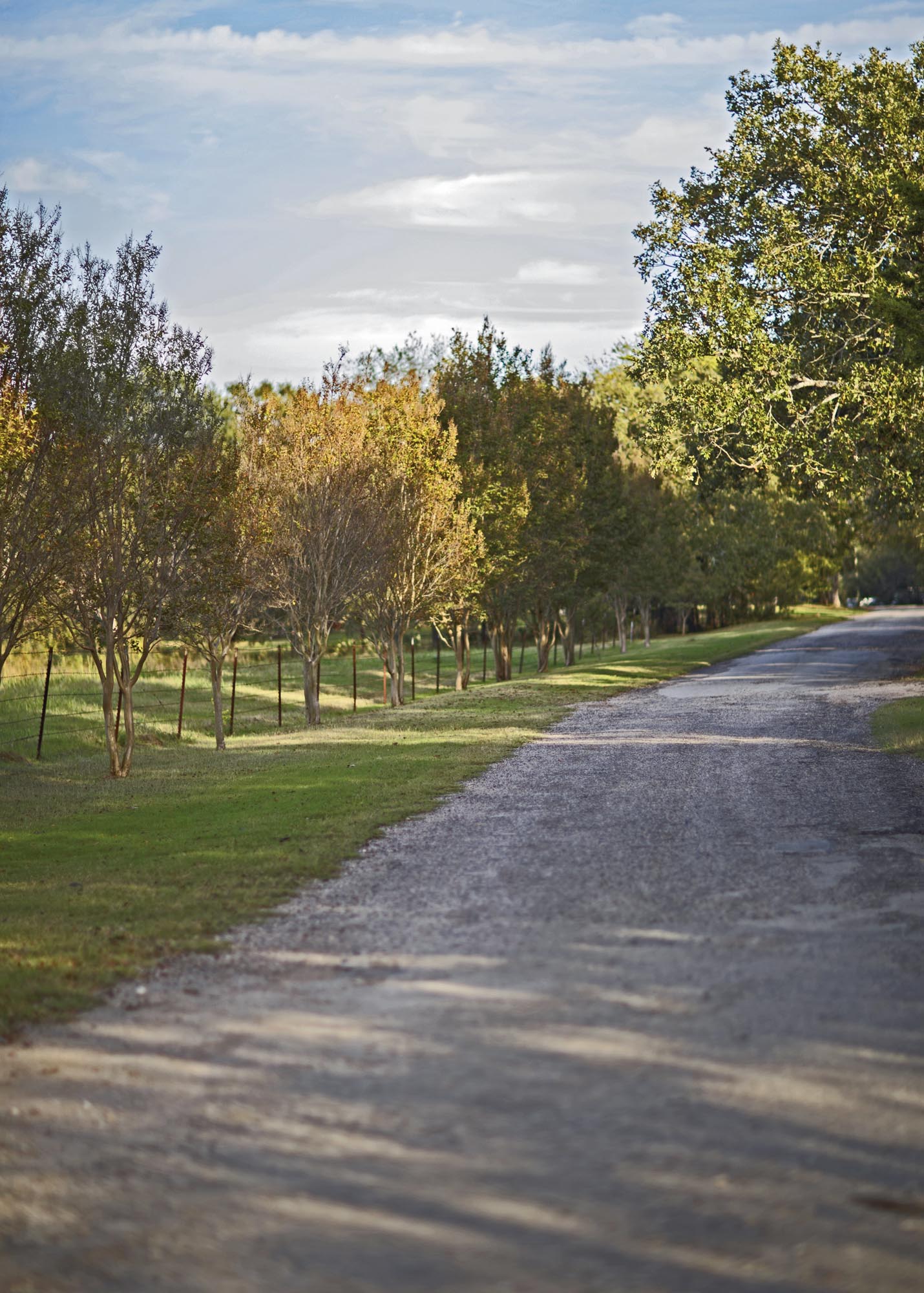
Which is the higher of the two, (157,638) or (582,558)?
(582,558)

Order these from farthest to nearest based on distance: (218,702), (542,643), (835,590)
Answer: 1. (835,590)
2. (542,643)
3. (218,702)

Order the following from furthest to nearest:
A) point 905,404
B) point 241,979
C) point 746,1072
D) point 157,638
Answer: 1. point 905,404
2. point 157,638
3. point 241,979
4. point 746,1072

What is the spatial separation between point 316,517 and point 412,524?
16.2 feet

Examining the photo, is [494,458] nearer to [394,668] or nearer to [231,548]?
[394,668]

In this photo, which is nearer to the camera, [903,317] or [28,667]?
[903,317]

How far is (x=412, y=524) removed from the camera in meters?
30.9

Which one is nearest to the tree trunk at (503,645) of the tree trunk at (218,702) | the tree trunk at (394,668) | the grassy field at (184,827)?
the tree trunk at (394,668)

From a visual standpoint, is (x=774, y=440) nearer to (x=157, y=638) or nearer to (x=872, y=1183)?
(x=157, y=638)

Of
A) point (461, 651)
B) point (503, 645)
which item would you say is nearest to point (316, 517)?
point (461, 651)

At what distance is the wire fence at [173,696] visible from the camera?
82.5 ft

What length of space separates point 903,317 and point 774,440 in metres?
9.11

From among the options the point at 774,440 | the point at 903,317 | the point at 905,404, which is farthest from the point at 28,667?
the point at 903,317

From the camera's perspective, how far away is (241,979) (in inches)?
262

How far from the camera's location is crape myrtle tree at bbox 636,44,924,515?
82.6ft
